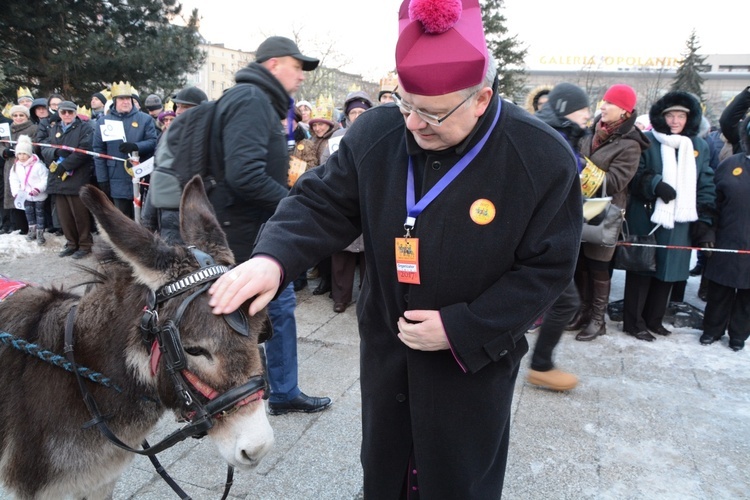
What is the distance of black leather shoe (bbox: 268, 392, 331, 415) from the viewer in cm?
400

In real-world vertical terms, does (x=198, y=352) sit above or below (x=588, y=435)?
above

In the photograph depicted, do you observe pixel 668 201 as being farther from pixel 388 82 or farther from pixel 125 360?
pixel 388 82

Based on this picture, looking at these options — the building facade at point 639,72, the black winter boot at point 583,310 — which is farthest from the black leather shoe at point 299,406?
Result: the building facade at point 639,72

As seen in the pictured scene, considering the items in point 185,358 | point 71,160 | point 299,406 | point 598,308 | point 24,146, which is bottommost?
point 299,406

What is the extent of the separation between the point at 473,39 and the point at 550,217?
2.01ft

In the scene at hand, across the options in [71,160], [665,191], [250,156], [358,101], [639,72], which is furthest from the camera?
[639,72]

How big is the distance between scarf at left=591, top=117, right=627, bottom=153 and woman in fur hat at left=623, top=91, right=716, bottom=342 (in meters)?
0.54

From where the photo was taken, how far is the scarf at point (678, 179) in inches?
220

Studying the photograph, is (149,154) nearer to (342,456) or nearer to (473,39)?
(342,456)

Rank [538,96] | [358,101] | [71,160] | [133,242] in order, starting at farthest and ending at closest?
[71,160], [358,101], [538,96], [133,242]

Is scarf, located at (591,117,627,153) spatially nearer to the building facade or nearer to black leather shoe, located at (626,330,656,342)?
black leather shoe, located at (626,330,656,342)

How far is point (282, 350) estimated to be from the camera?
387 centimetres

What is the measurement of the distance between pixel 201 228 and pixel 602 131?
500 centimetres

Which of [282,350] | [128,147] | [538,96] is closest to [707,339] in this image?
[538,96]
